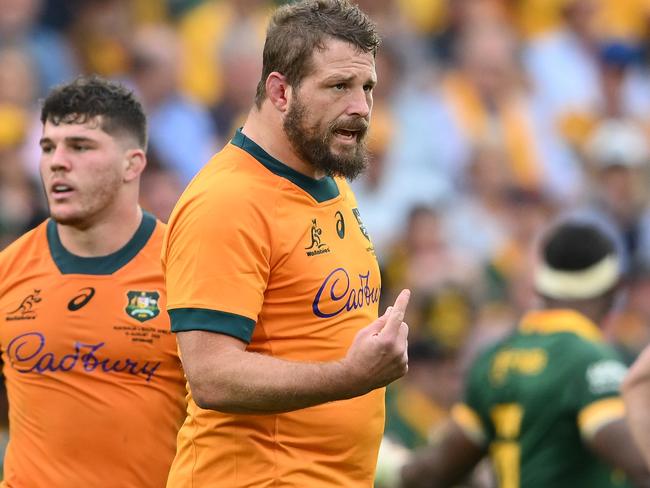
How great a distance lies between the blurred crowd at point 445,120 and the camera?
993 centimetres

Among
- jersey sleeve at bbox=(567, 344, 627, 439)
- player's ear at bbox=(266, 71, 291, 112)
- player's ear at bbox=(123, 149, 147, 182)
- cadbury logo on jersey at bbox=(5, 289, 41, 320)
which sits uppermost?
player's ear at bbox=(266, 71, 291, 112)

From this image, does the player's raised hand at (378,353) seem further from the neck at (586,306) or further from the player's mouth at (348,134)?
the neck at (586,306)

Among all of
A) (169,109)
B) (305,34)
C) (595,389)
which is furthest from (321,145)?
(169,109)

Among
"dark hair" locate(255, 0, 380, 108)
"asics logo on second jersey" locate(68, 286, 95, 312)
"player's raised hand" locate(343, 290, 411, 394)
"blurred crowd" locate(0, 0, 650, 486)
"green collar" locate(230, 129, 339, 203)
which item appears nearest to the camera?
"player's raised hand" locate(343, 290, 411, 394)

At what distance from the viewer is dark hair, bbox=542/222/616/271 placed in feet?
19.9

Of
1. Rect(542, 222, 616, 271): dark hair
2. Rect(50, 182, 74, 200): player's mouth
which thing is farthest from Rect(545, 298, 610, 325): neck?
Rect(50, 182, 74, 200): player's mouth

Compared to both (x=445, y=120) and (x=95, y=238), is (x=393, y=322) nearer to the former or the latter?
(x=95, y=238)

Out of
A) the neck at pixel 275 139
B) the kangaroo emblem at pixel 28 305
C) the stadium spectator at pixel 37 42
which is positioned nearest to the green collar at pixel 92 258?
the kangaroo emblem at pixel 28 305

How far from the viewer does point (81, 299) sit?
5.07 metres

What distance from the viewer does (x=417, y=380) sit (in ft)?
27.5

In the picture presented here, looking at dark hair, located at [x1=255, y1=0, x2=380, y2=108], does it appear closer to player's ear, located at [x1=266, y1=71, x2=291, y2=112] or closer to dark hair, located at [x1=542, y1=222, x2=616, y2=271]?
player's ear, located at [x1=266, y1=71, x2=291, y2=112]

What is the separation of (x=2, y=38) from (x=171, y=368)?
599 centimetres

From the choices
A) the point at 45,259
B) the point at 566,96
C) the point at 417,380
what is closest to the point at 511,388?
the point at 45,259

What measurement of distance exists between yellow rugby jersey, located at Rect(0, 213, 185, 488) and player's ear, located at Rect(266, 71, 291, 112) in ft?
3.64
